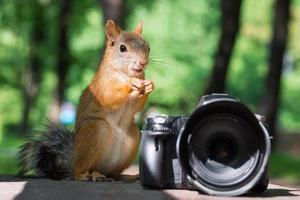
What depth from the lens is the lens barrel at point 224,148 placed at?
4242mm

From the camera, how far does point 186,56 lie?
35.2 m

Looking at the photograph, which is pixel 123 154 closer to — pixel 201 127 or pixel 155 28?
pixel 201 127

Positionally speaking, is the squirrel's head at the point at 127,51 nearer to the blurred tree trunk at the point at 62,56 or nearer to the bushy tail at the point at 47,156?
the bushy tail at the point at 47,156

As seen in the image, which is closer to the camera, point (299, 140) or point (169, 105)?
point (299, 140)

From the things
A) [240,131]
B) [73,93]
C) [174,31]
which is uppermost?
[174,31]

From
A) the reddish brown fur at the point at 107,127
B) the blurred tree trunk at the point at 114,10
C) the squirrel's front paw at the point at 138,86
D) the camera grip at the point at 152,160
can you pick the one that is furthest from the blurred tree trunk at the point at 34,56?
the camera grip at the point at 152,160

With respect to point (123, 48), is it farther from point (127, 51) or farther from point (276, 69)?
point (276, 69)

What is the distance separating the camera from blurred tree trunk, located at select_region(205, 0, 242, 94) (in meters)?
13.2

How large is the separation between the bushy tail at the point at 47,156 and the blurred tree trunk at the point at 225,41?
8130 millimetres

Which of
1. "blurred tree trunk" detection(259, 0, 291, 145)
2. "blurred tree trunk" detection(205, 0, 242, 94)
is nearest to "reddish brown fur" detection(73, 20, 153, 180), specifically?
"blurred tree trunk" detection(205, 0, 242, 94)

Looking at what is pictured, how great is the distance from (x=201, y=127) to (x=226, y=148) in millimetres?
189

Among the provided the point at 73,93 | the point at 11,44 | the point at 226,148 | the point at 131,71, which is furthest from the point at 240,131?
the point at 73,93

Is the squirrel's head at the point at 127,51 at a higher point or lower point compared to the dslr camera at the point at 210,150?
higher

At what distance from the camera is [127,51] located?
5.19 metres
